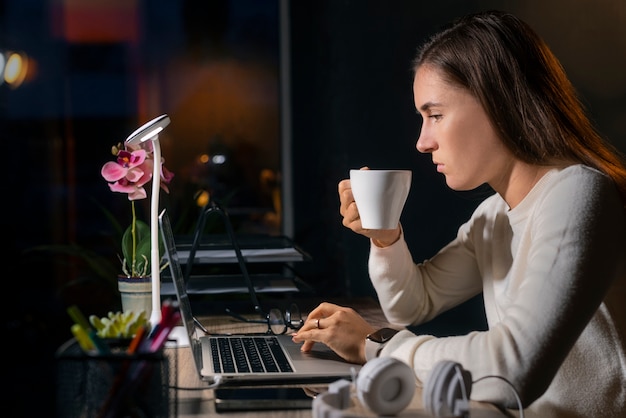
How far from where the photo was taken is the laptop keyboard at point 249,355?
49.8 inches

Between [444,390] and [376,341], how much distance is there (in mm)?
398

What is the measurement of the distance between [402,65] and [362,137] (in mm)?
279

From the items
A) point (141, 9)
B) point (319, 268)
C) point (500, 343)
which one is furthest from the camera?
point (141, 9)

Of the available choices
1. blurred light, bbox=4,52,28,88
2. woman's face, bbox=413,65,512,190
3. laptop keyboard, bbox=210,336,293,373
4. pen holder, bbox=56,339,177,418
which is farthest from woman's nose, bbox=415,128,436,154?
blurred light, bbox=4,52,28,88

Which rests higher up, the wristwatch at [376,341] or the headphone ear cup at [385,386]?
the headphone ear cup at [385,386]

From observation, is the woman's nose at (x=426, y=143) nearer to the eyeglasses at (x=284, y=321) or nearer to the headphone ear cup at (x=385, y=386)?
the eyeglasses at (x=284, y=321)

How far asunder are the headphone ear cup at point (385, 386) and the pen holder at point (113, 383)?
0.75 ft

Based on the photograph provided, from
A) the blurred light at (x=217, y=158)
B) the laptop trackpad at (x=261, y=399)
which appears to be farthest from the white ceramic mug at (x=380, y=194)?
the blurred light at (x=217, y=158)

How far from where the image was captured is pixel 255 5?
3865 mm

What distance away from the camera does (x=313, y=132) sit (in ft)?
11.7

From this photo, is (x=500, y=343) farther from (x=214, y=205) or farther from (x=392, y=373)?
(x=214, y=205)

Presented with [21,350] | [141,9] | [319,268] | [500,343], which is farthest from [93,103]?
[500,343]

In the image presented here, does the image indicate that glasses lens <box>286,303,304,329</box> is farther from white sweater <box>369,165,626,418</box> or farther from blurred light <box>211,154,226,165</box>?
blurred light <box>211,154,226,165</box>

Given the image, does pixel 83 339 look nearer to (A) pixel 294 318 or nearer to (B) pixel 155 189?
(B) pixel 155 189
